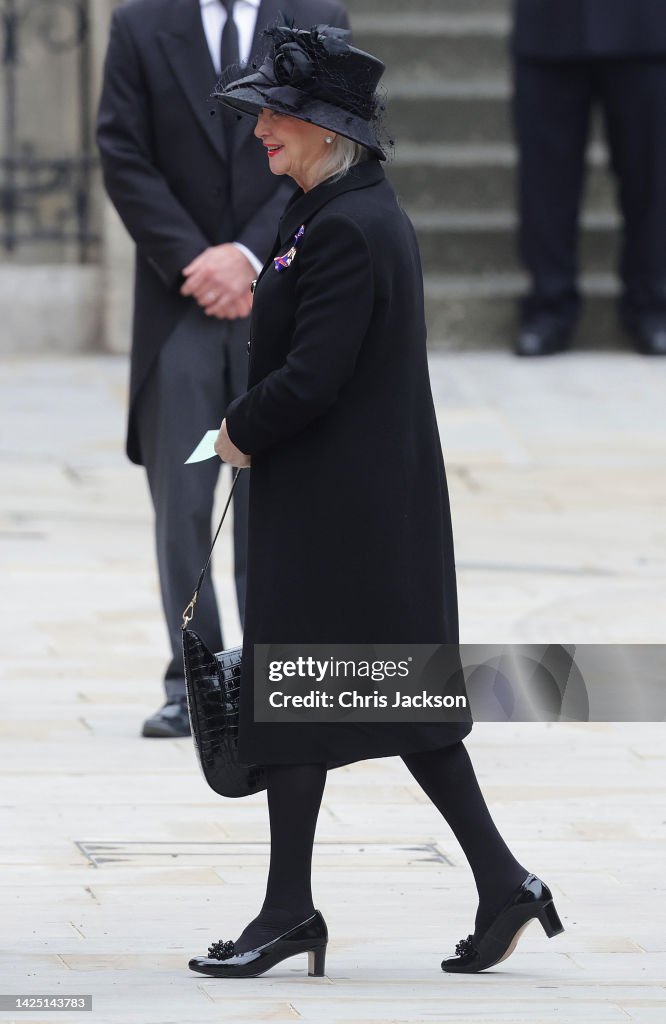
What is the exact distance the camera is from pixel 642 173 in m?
10.1

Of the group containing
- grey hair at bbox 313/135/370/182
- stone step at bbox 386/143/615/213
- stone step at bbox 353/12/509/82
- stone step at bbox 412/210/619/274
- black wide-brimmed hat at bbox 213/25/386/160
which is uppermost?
black wide-brimmed hat at bbox 213/25/386/160

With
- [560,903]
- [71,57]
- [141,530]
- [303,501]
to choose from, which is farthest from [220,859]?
[71,57]

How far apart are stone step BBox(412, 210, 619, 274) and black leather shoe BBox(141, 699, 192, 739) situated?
5.62m

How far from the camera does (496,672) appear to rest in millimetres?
5684

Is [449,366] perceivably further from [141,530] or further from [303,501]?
[303,501]

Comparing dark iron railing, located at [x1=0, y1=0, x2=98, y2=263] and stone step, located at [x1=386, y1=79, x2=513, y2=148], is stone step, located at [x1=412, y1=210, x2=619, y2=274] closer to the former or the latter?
stone step, located at [x1=386, y1=79, x2=513, y2=148]

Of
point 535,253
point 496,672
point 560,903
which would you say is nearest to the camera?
point 560,903

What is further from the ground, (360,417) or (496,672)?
(360,417)

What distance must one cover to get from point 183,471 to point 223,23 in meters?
1.17

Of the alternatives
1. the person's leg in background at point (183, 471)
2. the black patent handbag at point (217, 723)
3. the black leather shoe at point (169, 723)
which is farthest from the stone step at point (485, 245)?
the black patent handbag at point (217, 723)

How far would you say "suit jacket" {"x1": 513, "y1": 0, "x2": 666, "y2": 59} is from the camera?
9914mm

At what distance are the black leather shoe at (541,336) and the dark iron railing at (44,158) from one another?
2.16 m

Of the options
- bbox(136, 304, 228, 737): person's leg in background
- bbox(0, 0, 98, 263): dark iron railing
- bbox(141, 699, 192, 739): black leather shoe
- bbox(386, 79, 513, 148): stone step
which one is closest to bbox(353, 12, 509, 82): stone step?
bbox(386, 79, 513, 148): stone step

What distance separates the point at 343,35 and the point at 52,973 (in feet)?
5.81
